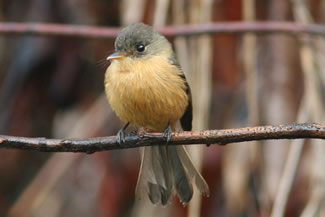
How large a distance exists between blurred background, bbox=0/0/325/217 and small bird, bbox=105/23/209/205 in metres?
0.36

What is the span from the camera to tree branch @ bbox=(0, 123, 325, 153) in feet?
6.95

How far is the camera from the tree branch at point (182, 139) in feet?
6.95

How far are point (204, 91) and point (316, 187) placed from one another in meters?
0.89

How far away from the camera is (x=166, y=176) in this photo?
121 inches

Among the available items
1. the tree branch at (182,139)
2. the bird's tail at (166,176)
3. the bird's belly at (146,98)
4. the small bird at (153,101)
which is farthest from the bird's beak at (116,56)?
the tree branch at (182,139)

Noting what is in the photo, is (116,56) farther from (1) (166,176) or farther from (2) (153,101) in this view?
(1) (166,176)

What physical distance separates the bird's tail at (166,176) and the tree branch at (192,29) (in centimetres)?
89

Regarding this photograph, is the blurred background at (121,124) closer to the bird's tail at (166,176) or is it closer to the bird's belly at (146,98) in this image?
the bird's tail at (166,176)

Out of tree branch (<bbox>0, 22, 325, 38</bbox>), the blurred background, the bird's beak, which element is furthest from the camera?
the blurred background

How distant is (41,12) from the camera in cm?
494

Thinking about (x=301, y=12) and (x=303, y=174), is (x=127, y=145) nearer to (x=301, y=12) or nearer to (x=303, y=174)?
(x=301, y=12)

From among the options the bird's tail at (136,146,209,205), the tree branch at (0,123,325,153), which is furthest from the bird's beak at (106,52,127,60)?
the tree branch at (0,123,325,153)

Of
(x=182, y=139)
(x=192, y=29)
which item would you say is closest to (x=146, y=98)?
(x=182, y=139)

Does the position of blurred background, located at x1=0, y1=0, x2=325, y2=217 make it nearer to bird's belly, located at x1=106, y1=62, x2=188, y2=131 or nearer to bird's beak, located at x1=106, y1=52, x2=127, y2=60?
bird's belly, located at x1=106, y1=62, x2=188, y2=131
